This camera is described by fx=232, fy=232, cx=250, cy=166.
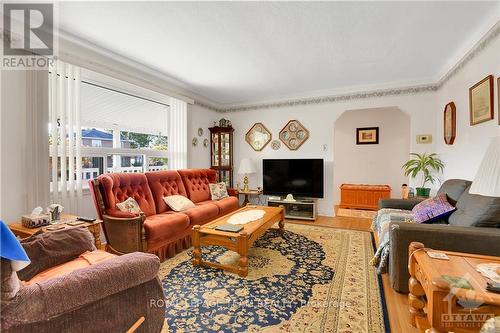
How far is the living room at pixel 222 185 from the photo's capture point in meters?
1.28

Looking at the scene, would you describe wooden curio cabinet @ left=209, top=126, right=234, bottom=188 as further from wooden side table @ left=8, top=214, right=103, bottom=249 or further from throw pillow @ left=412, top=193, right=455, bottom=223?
throw pillow @ left=412, top=193, right=455, bottom=223

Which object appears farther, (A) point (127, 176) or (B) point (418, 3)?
(A) point (127, 176)

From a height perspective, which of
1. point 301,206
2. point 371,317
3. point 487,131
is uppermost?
point 487,131

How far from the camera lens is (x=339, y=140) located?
675 centimetres

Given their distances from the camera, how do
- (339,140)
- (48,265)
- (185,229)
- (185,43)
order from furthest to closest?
(339,140) → (185,229) → (185,43) → (48,265)

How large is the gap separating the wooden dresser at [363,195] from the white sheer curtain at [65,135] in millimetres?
5630

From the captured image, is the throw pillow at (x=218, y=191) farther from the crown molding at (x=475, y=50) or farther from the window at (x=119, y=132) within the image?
the crown molding at (x=475, y=50)

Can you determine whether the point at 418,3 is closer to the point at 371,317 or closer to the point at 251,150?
the point at 371,317

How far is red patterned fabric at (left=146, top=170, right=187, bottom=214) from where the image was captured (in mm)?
3404

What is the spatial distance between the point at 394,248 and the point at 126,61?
12.9 ft

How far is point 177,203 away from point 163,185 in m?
0.43

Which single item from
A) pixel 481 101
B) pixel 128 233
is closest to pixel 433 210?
pixel 481 101

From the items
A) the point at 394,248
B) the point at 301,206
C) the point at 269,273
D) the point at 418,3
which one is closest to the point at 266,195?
the point at 301,206

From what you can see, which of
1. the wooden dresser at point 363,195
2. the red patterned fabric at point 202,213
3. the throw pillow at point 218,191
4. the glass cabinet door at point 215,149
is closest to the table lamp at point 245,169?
the glass cabinet door at point 215,149
